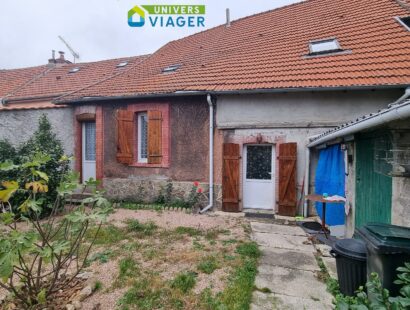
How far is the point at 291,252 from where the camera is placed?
456cm

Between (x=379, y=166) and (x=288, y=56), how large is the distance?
5.52m

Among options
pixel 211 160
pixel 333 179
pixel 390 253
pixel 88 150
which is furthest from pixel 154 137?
pixel 390 253

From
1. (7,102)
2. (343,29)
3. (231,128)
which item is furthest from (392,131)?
(7,102)

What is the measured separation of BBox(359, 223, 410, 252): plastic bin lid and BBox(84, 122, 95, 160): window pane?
9.56 metres

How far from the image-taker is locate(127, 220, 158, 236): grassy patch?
18.0ft

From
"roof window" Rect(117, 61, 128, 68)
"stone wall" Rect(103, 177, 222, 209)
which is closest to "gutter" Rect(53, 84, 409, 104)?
"stone wall" Rect(103, 177, 222, 209)

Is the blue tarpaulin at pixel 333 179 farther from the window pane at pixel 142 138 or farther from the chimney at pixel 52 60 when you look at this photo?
the chimney at pixel 52 60

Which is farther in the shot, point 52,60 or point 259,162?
point 52,60

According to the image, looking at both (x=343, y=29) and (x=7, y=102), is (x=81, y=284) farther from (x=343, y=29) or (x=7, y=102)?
(x=7, y=102)

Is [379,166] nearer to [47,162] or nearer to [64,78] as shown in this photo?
[47,162]

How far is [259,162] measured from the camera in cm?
754

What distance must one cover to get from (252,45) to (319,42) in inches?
95.1

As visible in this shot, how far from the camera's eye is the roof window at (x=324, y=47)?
298 inches

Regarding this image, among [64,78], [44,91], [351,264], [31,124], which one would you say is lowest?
[351,264]
